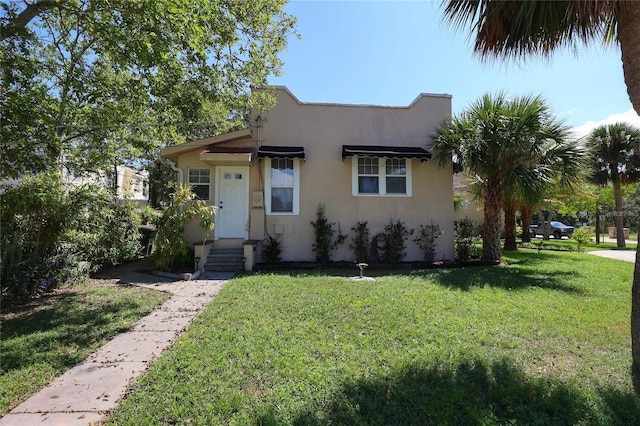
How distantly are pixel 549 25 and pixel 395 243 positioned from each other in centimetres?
744

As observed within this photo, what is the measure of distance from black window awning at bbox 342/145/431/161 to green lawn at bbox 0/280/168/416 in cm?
665

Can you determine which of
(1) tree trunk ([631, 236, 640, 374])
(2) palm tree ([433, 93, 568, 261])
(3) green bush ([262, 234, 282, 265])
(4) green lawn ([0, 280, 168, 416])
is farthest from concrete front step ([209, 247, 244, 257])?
(1) tree trunk ([631, 236, 640, 374])

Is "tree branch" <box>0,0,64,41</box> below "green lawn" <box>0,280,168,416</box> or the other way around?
the other way around

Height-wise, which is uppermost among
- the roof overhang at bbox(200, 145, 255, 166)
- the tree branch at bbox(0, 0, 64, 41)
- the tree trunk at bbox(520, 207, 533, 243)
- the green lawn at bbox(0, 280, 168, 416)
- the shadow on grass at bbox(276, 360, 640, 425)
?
the tree branch at bbox(0, 0, 64, 41)

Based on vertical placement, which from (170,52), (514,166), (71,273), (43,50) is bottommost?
(71,273)

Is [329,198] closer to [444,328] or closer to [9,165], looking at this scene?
[444,328]

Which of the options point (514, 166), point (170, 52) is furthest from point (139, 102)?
point (514, 166)

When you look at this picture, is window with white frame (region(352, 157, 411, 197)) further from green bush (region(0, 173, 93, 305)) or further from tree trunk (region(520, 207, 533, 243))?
tree trunk (region(520, 207, 533, 243))

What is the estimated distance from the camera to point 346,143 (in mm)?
10891

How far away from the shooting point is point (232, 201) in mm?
10594

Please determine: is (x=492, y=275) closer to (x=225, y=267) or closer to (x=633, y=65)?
(x=633, y=65)

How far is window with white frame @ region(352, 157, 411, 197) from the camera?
→ 1091 cm

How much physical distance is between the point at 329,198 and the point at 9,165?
7.64 meters

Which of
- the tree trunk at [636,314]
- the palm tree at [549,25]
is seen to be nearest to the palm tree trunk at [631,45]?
the palm tree at [549,25]
